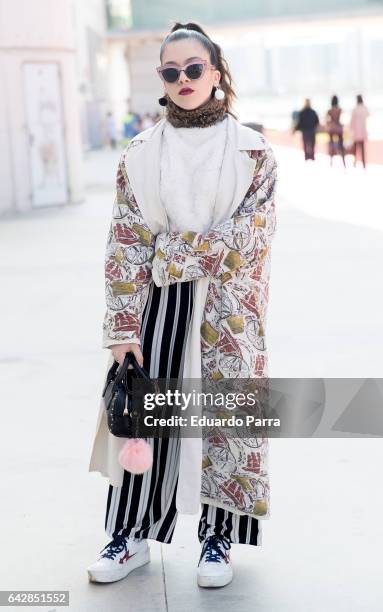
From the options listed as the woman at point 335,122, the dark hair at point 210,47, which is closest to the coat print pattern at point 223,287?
the dark hair at point 210,47

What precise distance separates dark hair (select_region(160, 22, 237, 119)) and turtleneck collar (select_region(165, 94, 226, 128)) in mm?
57

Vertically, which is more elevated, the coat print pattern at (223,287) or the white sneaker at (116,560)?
the coat print pattern at (223,287)

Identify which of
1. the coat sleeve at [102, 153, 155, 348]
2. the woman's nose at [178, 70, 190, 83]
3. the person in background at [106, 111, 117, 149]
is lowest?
the person in background at [106, 111, 117, 149]

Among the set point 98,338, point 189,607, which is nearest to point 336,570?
point 189,607

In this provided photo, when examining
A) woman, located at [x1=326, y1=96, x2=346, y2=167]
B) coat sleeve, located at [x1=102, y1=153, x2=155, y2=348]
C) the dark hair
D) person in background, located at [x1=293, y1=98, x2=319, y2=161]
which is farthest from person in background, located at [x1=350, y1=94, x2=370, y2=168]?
coat sleeve, located at [x1=102, y1=153, x2=155, y2=348]

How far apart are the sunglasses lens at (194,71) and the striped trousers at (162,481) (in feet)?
1.90

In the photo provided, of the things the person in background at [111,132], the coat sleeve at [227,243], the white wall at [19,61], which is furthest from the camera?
the person in background at [111,132]

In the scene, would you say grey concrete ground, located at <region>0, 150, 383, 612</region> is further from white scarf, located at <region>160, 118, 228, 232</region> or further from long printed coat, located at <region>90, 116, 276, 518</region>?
white scarf, located at <region>160, 118, 228, 232</region>

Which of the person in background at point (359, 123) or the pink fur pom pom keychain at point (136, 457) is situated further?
the person in background at point (359, 123)

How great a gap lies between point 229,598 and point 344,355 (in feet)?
10.3

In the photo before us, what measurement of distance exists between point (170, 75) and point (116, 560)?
144 centimetres

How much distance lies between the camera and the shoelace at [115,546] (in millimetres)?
3299

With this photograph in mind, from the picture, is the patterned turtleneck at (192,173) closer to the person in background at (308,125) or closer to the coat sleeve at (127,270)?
the coat sleeve at (127,270)

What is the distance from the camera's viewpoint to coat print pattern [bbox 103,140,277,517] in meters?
3.06
